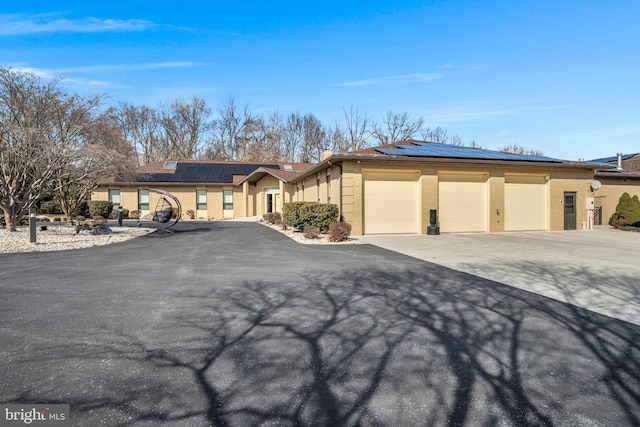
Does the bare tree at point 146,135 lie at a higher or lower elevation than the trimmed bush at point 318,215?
higher

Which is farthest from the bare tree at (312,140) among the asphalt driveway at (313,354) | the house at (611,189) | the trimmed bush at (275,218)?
the asphalt driveway at (313,354)

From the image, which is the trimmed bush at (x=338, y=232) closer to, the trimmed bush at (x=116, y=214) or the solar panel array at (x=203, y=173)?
the solar panel array at (x=203, y=173)

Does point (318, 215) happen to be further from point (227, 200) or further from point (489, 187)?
point (227, 200)

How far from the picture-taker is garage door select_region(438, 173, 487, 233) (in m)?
17.2

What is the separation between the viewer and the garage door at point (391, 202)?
16.2m

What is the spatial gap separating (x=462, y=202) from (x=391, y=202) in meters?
3.74

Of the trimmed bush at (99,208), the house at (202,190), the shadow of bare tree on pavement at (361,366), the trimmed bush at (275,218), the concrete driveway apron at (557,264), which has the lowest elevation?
the shadow of bare tree on pavement at (361,366)

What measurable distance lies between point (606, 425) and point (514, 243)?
38.2 feet

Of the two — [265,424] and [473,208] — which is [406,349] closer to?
[265,424]

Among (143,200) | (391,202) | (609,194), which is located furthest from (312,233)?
(143,200)

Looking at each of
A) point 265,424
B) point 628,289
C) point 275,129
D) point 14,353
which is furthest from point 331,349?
point 275,129

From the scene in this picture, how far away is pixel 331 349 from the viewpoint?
3.70 meters

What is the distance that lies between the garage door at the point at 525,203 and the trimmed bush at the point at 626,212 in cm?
468

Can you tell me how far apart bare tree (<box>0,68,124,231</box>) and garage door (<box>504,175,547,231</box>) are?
19407mm
